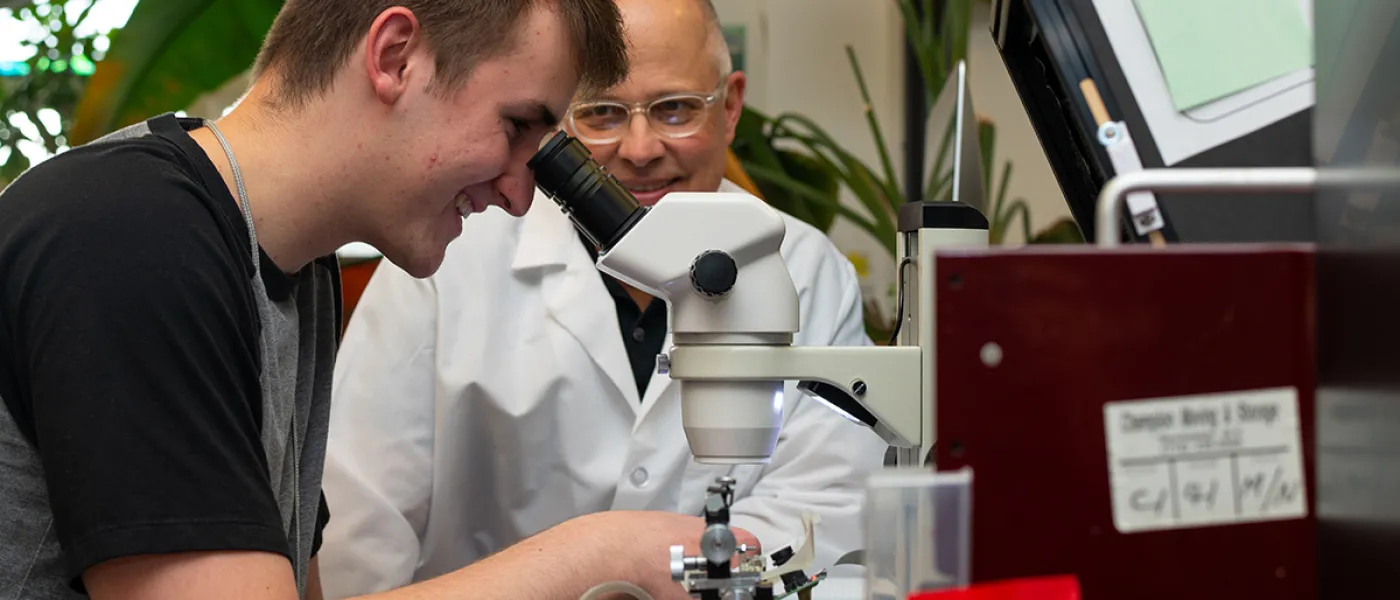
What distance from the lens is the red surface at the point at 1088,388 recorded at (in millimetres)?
535

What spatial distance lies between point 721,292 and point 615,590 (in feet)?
0.97

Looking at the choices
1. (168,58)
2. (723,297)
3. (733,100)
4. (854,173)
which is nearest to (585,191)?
(723,297)

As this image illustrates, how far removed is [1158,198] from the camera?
71 centimetres

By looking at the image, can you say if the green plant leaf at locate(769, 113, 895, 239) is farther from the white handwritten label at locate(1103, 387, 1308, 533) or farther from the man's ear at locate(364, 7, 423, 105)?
the white handwritten label at locate(1103, 387, 1308, 533)

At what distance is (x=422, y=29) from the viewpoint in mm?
983

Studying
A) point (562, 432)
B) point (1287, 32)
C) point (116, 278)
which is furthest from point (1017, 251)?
point (562, 432)

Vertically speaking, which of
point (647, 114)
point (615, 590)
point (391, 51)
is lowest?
point (615, 590)

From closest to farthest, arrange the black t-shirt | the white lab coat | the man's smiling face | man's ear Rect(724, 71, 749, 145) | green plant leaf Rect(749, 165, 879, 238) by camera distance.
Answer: the black t-shirt → the white lab coat → the man's smiling face → man's ear Rect(724, 71, 749, 145) → green plant leaf Rect(749, 165, 879, 238)

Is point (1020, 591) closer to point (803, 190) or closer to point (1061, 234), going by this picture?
point (803, 190)

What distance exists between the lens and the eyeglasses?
1675 millimetres

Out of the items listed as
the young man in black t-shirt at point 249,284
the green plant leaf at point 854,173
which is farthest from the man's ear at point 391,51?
the green plant leaf at point 854,173

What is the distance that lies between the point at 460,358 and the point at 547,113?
2.22ft

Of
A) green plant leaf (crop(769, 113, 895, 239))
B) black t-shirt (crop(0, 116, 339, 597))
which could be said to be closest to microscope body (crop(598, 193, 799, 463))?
black t-shirt (crop(0, 116, 339, 597))

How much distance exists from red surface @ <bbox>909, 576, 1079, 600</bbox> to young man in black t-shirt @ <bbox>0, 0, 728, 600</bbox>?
0.49 m
